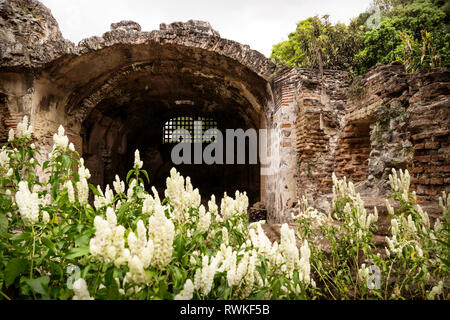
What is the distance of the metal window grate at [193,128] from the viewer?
12133mm

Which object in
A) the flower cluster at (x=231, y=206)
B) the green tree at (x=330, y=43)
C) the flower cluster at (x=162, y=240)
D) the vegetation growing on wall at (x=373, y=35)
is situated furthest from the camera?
the green tree at (x=330, y=43)

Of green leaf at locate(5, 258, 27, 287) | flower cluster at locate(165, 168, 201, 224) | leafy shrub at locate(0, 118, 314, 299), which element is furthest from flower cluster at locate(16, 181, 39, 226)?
flower cluster at locate(165, 168, 201, 224)

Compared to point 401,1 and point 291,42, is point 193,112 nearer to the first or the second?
point 291,42

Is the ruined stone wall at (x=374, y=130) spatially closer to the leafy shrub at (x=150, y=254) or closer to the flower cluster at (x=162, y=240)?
the leafy shrub at (x=150, y=254)

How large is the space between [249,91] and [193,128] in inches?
274

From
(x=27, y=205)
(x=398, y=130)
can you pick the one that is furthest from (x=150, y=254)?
(x=398, y=130)

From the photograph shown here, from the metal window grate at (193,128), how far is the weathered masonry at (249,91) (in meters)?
5.22

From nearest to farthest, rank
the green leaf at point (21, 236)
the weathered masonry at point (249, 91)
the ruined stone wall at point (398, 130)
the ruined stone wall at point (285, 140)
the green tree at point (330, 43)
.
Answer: the green leaf at point (21, 236), the ruined stone wall at point (398, 130), the weathered masonry at point (249, 91), the ruined stone wall at point (285, 140), the green tree at point (330, 43)

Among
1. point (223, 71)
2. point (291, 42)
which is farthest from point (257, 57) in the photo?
point (291, 42)

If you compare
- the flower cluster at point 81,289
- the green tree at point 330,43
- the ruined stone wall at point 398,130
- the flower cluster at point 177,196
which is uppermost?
the green tree at point 330,43

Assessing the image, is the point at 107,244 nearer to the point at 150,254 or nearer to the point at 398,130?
the point at 150,254

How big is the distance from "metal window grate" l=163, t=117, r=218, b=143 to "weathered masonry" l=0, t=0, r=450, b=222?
5220 millimetres

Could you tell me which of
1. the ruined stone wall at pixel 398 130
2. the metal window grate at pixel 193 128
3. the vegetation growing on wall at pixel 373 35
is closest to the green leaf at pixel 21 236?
the ruined stone wall at pixel 398 130
